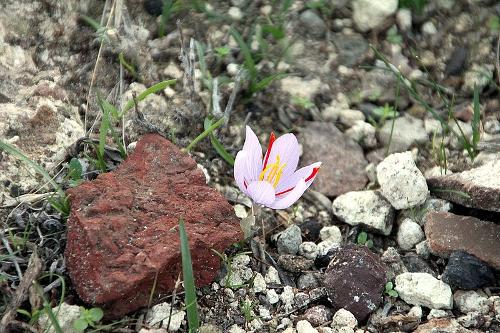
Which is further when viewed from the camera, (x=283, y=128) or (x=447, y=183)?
(x=283, y=128)

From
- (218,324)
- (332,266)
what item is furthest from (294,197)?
(218,324)

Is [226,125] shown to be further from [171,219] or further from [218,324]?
[218,324]

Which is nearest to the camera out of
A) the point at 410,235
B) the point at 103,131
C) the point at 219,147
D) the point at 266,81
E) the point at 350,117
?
the point at 103,131

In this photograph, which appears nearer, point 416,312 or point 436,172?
point 416,312

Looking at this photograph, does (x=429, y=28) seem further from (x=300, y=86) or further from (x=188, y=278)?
(x=188, y=278)

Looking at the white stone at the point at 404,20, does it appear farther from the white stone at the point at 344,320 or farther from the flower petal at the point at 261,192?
the white stone at the point at 344,320

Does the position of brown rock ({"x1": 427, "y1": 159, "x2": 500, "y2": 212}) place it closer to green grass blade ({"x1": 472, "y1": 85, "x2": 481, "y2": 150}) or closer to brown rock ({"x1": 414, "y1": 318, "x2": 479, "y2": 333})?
green grass blade ({"x1": 472, "y1": 85, "x2": 481, "y2": 150})

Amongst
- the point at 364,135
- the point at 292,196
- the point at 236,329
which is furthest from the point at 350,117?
the point at 236,329
